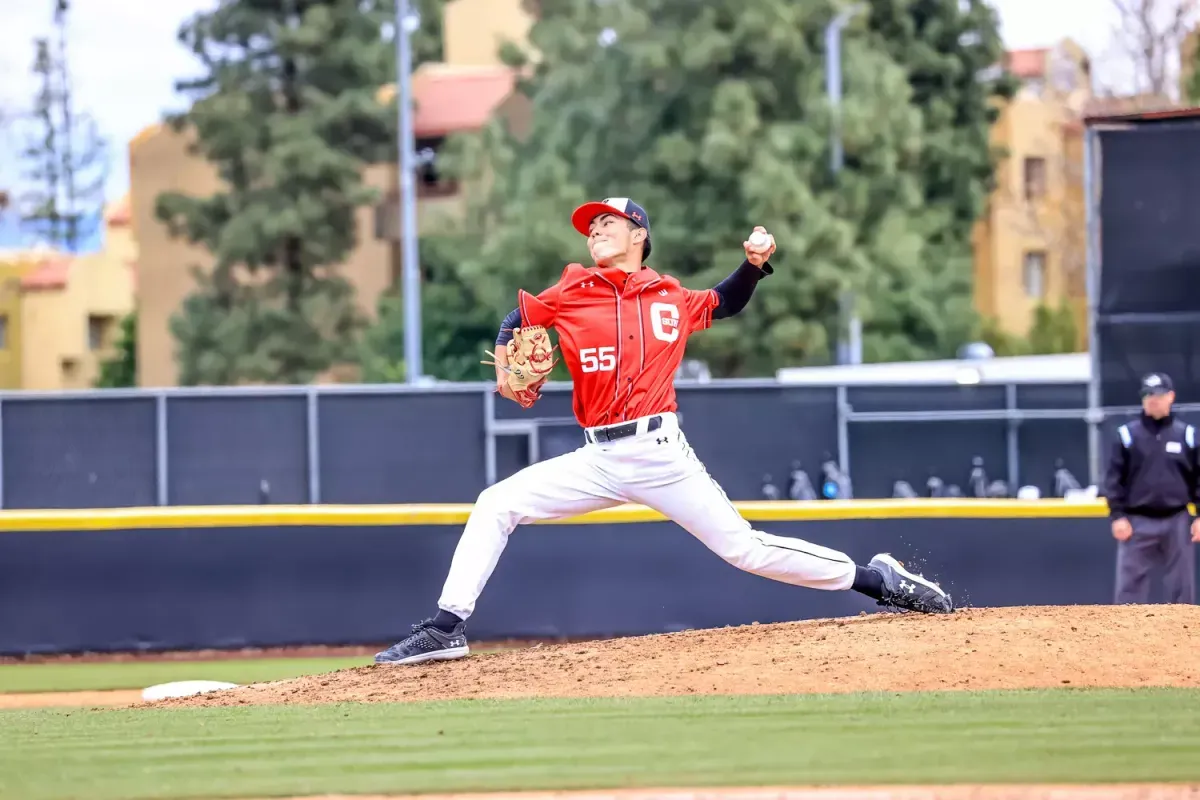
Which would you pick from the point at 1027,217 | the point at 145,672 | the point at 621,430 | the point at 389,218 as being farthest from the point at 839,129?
the point at 621,430

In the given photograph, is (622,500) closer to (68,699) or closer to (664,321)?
(664,321)

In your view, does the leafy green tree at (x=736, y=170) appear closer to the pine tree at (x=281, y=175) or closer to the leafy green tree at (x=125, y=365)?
the pine tree at (x=281, y=175)

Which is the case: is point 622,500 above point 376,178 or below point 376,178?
below

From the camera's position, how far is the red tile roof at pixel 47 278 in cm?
6650

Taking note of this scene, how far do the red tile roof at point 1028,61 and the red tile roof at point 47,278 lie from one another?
114ft

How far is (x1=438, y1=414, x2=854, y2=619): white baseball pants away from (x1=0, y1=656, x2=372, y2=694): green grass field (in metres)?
3.22

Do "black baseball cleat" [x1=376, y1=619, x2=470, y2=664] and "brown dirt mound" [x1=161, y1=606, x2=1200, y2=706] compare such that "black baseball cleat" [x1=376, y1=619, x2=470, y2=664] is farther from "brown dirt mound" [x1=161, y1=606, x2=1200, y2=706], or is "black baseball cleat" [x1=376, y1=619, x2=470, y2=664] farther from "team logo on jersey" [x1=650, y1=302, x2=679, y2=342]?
"team logo on jersey" [x1=650, y1=302, x2=679, y2=342]

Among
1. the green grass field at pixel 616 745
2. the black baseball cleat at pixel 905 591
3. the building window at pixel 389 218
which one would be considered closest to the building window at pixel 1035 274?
the building window at pixel 389 218

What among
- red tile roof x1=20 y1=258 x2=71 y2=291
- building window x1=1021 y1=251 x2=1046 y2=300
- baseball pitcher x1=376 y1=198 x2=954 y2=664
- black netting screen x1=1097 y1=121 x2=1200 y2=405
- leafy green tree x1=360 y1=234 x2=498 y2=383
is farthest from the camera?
red tile roof x1=20 y1=258 x2=71 y2=291

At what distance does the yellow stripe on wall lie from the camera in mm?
12133

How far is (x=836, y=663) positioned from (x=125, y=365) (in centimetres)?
5303

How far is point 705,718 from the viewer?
6578 millimetres

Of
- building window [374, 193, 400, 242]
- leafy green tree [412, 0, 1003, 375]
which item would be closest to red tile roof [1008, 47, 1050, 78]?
building window [374, 193, 400, 242]

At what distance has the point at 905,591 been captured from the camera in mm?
8328
